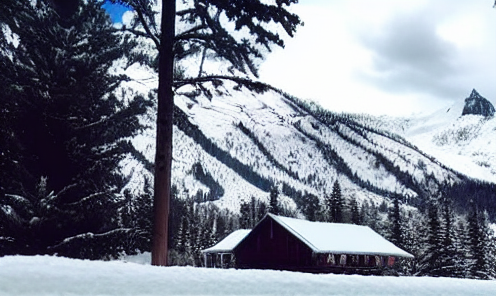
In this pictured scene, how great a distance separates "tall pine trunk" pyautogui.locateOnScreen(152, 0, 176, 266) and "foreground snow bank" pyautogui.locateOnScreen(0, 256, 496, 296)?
7.37 meters

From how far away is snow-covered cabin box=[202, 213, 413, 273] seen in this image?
5038 cm

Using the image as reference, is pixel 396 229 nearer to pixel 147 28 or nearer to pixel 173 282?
pixel 147 28

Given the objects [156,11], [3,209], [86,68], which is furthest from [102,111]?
[156,11]

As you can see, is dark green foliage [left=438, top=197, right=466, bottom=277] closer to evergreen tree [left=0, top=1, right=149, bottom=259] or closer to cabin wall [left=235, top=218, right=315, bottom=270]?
cabin wall [left=235, top=218, right=315, bottom=270]

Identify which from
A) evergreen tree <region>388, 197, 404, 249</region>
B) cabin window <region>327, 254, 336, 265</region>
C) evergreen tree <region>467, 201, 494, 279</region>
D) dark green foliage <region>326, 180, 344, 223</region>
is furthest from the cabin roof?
dark green foliage <region>326, 180, 344, 223</region>

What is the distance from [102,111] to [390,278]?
15033mm

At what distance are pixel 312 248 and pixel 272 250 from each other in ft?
21.8

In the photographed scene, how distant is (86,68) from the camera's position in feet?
61.8

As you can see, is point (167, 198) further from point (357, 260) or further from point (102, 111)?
point (357, 260)

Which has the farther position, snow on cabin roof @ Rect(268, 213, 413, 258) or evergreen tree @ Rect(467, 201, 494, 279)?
evergreen tree @ Rect(467, 201, 494, 279)

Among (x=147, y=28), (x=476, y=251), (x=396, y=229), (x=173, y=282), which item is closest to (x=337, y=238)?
(x=476, y=251)

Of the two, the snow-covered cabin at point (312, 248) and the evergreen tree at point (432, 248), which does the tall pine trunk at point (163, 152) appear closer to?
the snow-covered cabin at point (312, 248)

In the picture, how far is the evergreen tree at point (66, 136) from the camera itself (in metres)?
17.1

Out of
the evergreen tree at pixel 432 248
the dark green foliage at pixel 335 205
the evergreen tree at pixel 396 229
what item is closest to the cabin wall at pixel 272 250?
the evergreen tree at pixel 432 248
